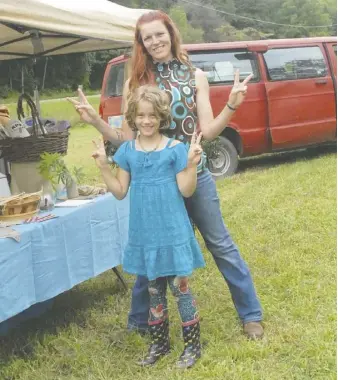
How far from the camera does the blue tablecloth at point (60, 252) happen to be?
8.94ft

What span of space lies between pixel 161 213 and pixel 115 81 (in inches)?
248

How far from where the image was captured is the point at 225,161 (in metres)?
8.47

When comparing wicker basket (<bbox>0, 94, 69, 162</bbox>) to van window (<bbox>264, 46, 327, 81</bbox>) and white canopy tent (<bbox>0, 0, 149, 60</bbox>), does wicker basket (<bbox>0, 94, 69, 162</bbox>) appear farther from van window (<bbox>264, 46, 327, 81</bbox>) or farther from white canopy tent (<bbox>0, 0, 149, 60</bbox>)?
van window (<bbox>264, 46, 327, 81</bbox>)

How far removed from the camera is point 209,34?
67625 mm

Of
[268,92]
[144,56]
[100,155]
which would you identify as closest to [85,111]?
[100,155]

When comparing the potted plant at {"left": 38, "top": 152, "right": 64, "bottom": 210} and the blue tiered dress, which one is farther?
the potted plant at {"left": 38, "top": 152, "right": 64, "bottom": 210}

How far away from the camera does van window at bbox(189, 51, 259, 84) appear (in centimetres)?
822

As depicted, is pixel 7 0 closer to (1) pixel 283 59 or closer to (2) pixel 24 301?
(2) pixel 24 301

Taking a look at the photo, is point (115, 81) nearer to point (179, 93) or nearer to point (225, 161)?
point (225, 161)

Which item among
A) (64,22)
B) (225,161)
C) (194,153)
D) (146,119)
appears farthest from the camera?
(225,161)

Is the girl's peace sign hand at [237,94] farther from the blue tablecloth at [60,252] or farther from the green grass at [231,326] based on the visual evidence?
the green grass at [231,326]

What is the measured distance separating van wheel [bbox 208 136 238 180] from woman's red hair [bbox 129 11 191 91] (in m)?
5.45

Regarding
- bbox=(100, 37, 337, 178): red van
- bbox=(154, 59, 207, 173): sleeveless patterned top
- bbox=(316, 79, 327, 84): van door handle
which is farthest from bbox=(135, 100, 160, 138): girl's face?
bbox=(316, 79, 327, 84): van door handle

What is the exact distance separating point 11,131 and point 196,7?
7025 cm
